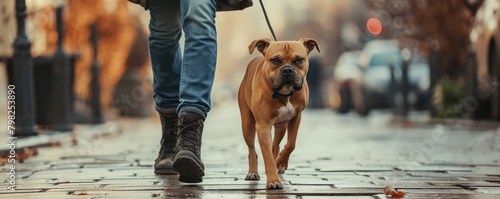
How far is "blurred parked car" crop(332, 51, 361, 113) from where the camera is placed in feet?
83.9

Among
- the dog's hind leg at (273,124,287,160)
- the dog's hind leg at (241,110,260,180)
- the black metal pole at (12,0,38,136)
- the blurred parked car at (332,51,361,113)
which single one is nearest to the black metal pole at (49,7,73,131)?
the black metal pole at (12,0,38,136)

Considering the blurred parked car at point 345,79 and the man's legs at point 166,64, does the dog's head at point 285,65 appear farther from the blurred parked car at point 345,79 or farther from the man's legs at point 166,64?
the blurred parked car at point 345,79

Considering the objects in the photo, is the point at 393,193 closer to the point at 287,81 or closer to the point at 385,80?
the point at 287,81

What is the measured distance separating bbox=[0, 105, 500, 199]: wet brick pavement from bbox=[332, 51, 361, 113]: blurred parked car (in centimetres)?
1424

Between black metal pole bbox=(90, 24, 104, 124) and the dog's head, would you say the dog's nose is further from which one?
black metal pole bbox=(90, 24, 104, 124)

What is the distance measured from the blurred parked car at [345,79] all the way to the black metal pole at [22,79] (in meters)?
14.1

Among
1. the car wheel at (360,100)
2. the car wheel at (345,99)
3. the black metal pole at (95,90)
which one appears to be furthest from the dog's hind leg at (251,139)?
the car wheel at (345,99)

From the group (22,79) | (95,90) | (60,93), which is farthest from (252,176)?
(95,90)

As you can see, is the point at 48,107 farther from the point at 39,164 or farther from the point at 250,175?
the point at 250,175

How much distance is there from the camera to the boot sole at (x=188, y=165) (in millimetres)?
5312

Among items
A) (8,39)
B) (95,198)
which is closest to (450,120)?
(8,39)

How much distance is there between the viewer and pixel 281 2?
9175 cm

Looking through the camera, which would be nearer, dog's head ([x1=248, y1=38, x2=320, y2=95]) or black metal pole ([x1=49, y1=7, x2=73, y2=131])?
dog's head ([x1=248, y1=38, x2=320, y2=95])

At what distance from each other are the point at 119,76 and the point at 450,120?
47.2 ft
